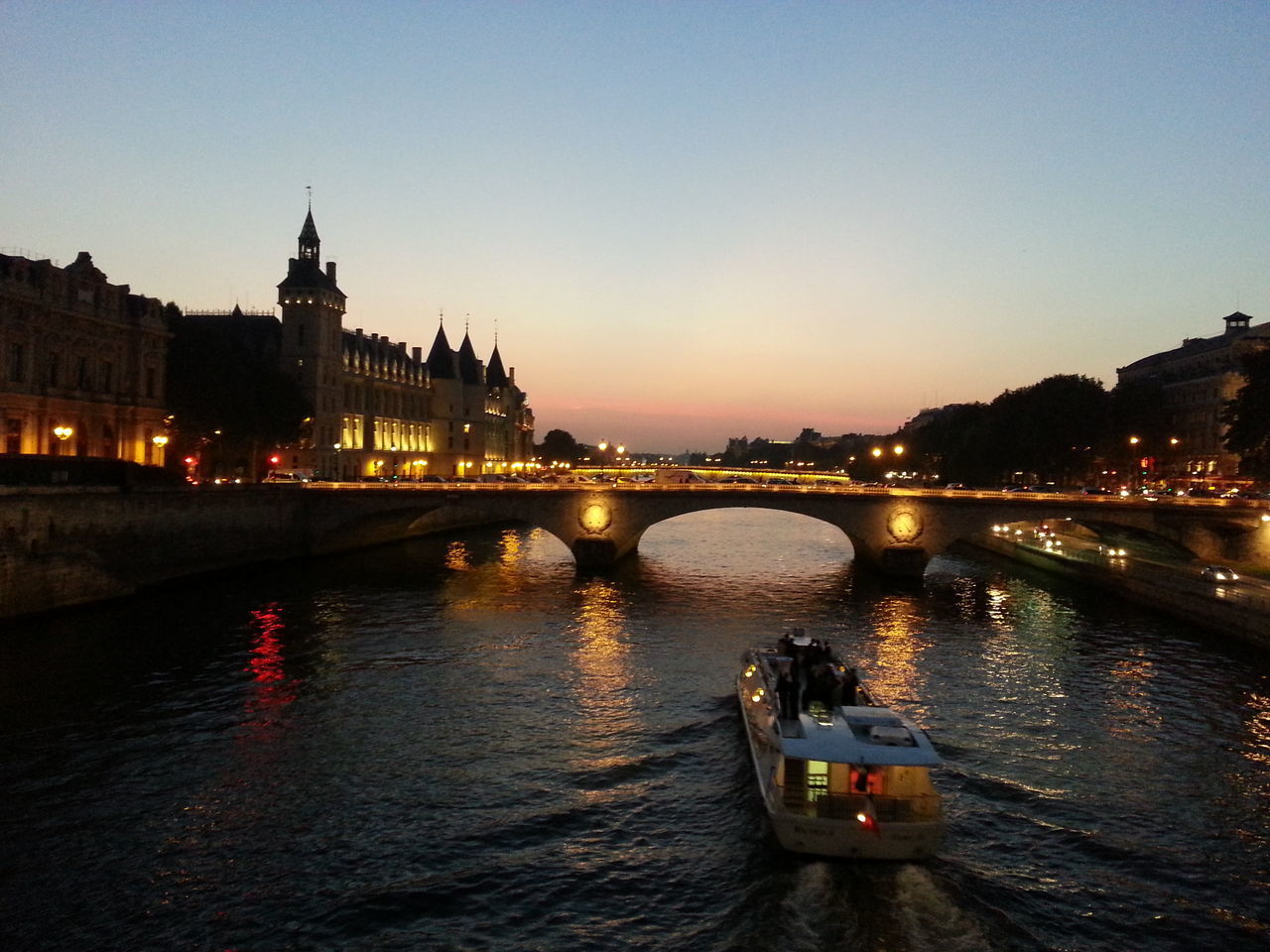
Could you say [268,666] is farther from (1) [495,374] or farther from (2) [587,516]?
(1) [495,374]

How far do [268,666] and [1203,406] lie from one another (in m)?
129

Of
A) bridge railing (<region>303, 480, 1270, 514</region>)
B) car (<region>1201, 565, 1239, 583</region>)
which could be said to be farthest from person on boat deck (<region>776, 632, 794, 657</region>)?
bridge railing (<region>303, 480, 1270, 514</region>)

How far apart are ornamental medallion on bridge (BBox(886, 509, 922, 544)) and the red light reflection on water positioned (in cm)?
4789

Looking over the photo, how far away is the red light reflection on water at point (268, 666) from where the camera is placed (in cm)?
3778

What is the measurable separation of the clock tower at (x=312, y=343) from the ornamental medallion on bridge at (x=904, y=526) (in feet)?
247

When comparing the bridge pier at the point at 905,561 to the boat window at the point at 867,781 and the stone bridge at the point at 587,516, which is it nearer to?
the stone bridge at the point at 587,516

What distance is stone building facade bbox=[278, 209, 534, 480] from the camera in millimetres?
122312

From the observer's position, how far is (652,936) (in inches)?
818

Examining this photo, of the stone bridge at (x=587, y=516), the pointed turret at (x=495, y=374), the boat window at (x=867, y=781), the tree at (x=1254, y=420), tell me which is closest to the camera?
the boat window at (x=867, y=781)

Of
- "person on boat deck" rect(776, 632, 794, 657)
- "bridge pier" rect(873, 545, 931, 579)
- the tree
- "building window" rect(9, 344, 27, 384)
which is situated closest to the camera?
"person on boat deck" rect(776, 632, 794, 657)

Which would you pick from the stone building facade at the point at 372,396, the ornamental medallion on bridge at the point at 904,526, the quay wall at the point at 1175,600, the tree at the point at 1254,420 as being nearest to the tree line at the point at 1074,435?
the tree at the point at 1254,420

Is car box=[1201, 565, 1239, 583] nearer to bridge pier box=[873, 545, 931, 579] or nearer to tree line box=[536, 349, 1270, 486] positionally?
bridge pier box=[873, 545, 931, 579]

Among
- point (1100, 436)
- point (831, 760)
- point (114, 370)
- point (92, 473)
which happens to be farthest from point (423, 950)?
point (1100, 436)

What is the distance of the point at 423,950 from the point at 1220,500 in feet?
241
